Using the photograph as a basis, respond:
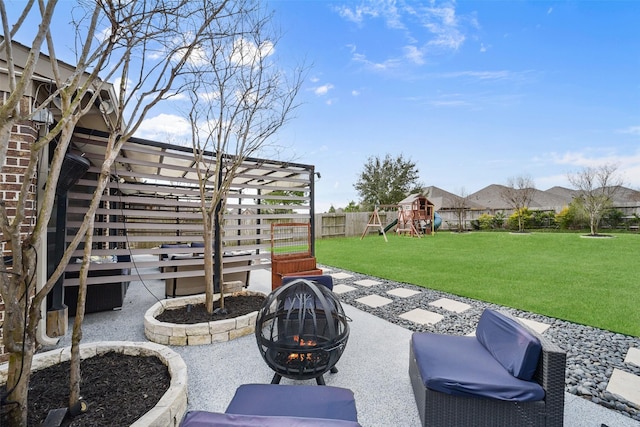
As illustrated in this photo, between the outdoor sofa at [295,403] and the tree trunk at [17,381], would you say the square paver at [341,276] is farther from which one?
the tree trunk at [17,381]

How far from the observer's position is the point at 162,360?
2.41m

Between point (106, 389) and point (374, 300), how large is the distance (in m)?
3.88

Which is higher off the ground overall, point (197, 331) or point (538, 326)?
point (197, 331)

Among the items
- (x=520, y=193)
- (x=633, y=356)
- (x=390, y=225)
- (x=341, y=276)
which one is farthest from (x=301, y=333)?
(x=520, y=193)

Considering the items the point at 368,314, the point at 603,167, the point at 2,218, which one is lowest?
the point at 368,314

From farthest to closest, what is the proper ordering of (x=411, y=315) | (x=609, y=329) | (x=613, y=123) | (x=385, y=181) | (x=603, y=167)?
1. (x=385, y=181)
2. (x=603, y=167)
3. (x=613, y=123)
4. (x=411, y=315)
5. (x=609, y=329)

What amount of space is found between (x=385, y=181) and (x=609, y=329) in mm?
24151

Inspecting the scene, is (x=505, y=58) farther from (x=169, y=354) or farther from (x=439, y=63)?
(x=169, y=354)

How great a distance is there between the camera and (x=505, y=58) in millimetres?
7742

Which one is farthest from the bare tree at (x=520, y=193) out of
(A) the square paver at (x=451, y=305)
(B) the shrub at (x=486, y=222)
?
(A) the square paver at (x=451, y=305)

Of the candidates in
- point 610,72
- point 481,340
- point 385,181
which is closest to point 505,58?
point 610,72

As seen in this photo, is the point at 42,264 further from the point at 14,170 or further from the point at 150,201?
the point at 150,201

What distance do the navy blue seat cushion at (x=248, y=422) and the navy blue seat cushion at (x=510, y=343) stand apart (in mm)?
1434

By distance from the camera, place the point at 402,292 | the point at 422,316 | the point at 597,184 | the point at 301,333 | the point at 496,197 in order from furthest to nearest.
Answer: the point at 496,197
the point at 597,184
the point at 402,292
the point at 422,316
the point at 301,333
